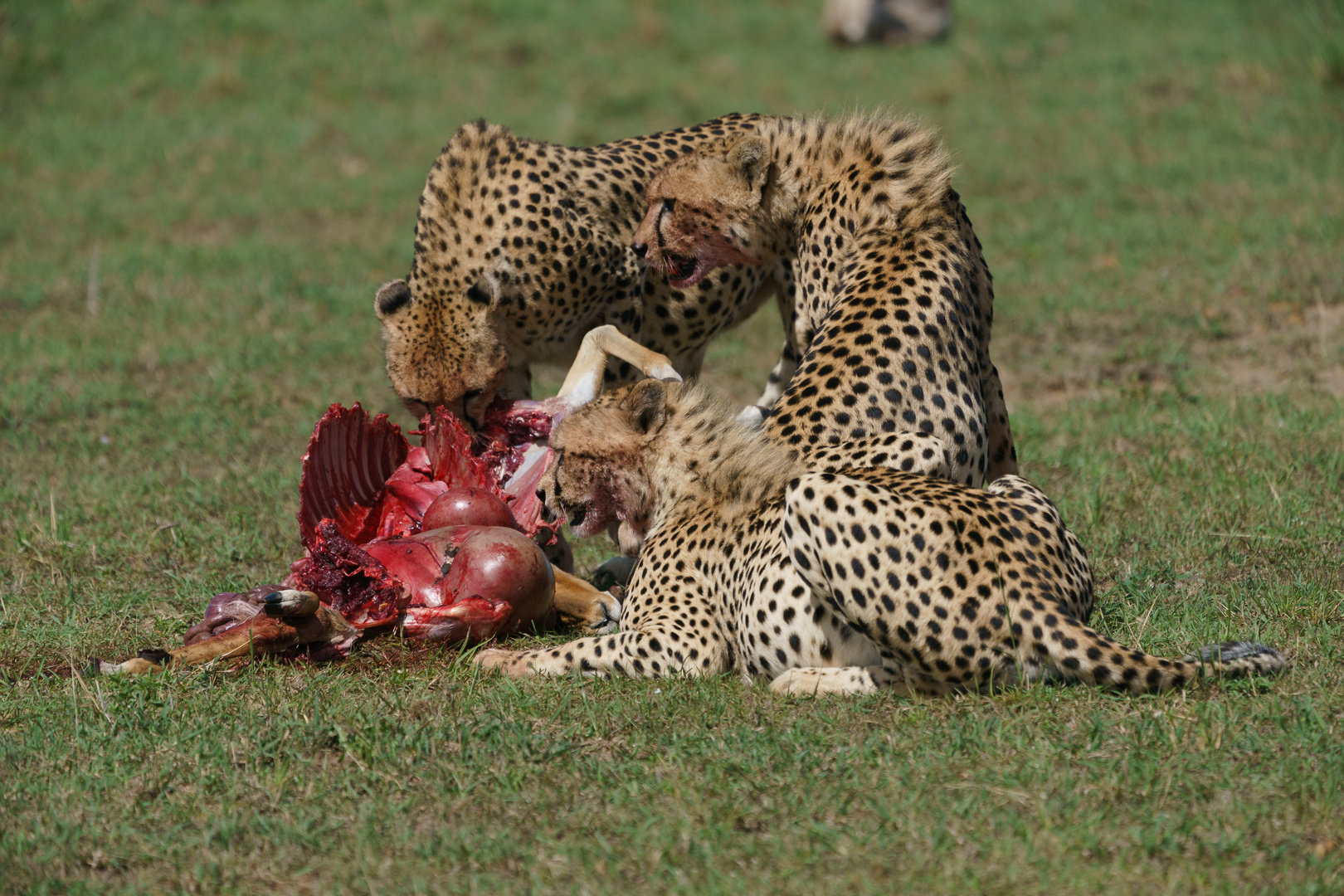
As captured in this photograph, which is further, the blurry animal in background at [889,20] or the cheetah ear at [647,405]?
the blurry animal in background at [889,20]

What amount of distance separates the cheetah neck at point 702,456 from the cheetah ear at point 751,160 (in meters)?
1.22

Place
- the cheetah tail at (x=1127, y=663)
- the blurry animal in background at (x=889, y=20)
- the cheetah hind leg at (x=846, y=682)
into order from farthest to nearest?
the blurry animal in background at (x=889, y=20)
the cheetah hind leg at (x=846, y=682)
the cheetah tail at (x=1127, y=663)

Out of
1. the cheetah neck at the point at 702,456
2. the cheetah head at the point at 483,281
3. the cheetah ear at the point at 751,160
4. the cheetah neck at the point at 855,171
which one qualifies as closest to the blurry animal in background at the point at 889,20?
the cheetah neck at the point at 855,171

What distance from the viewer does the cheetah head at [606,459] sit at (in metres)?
4.85

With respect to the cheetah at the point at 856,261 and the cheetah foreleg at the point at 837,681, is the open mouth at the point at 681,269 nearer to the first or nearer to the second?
the cheetah at the point at 856,261

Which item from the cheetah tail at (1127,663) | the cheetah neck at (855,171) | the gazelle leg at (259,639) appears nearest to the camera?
the cheetah tail at (1127,663)

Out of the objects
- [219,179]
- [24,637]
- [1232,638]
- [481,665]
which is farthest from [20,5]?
[1232,638]

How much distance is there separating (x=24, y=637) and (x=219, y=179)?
842 cm

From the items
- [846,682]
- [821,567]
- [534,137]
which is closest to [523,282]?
[821,567]

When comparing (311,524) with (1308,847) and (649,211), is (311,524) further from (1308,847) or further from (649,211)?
(1308,847)

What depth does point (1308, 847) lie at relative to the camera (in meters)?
3.24

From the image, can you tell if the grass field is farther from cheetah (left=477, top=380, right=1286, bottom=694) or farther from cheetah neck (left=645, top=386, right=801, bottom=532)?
cheetah neck (left=645, top=386, right=801, bottom=532)

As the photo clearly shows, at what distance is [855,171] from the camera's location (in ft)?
18.5

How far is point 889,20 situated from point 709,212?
33.6 ft
